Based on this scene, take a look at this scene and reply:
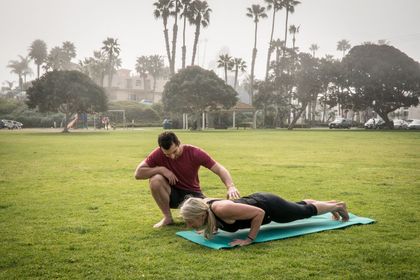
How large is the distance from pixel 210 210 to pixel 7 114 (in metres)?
69.3

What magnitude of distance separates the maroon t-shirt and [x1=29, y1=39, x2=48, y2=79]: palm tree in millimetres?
110125

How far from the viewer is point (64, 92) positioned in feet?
151

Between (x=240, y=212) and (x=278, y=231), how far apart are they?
1009 mm

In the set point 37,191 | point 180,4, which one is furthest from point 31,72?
point 37,191

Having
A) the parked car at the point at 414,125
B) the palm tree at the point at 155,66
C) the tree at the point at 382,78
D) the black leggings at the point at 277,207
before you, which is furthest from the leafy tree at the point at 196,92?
the palm tree at the point at 155,66

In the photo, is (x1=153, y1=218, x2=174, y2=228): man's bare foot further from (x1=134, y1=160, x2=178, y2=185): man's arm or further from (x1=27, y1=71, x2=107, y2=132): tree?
(x1=27, y1=71, x2=107, y2=132): tree

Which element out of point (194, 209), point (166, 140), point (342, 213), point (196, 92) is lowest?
point (342, 213)

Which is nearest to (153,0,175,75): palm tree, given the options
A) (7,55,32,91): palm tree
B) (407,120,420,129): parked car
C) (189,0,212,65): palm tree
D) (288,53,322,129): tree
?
Result: (189,0,212,65): palm tree

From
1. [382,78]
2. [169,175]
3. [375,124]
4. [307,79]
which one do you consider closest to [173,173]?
[169,175]

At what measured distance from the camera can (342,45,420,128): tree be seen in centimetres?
5450

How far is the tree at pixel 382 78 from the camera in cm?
5450

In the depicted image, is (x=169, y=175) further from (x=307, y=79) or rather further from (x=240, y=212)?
(x=307, y=79)

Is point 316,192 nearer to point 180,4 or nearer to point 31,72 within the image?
point 180,4

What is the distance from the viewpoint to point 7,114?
66125 millimetres
